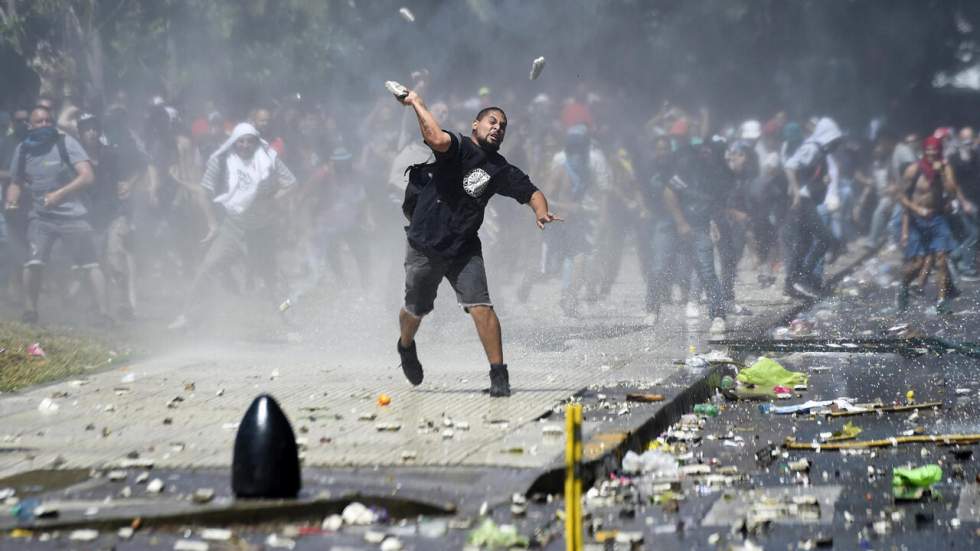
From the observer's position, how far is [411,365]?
811 centimetres

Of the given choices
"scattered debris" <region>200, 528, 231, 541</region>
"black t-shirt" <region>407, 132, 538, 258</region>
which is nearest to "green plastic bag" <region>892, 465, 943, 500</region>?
"scattered debris" <region>200, 528, 231, 541</region>

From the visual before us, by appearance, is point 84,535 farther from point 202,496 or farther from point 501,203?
point 501,203

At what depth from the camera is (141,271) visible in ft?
58.8

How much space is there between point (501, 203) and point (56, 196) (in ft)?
17.3

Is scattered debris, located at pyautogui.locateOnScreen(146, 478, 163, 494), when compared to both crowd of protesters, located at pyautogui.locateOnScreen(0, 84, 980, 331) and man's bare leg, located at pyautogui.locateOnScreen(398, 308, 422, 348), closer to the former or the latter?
man's bare leg, located at pyautogui.locateOnScreen(398, 308, 422, 348)

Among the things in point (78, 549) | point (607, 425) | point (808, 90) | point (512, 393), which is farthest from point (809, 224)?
point (78, 549)

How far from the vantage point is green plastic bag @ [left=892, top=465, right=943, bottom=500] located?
18.1 ft

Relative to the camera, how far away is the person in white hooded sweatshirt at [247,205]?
15750 millimetres

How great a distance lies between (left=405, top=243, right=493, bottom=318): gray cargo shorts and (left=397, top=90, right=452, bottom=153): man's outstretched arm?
650 mm

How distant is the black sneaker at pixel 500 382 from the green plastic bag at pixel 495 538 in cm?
286

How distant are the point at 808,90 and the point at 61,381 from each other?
12.8m

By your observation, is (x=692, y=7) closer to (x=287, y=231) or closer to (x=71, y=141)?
(x=287, y=231)

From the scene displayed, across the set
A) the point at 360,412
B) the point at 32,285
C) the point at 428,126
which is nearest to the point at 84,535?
the point at 360,412

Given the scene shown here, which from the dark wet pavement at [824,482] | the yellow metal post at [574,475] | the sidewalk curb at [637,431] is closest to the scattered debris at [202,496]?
the sidewalk curb at [637,431]
